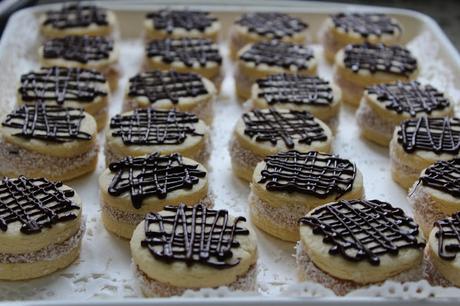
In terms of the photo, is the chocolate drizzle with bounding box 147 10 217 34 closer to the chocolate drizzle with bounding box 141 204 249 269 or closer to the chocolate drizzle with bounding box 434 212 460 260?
the chocolate drizzle with bounding box 141 204 249 269

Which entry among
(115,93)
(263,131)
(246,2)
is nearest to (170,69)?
(115,93)

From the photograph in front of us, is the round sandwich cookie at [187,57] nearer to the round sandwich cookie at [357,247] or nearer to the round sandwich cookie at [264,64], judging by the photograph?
the round sandwich cookie at [264,64]

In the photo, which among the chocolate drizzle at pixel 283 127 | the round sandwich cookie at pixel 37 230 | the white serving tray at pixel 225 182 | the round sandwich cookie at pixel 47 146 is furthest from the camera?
the chocolate drizzle at pixel 283 127

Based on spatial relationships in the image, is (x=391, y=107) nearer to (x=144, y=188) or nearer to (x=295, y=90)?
(x=295, y=90)

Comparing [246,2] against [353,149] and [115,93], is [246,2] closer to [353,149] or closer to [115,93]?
[115,93]

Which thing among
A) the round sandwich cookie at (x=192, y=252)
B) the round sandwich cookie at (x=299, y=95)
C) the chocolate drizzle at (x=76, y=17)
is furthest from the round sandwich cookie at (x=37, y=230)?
the chocolate drizzle at (x=76, y=17)

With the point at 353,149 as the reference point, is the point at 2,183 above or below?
above
